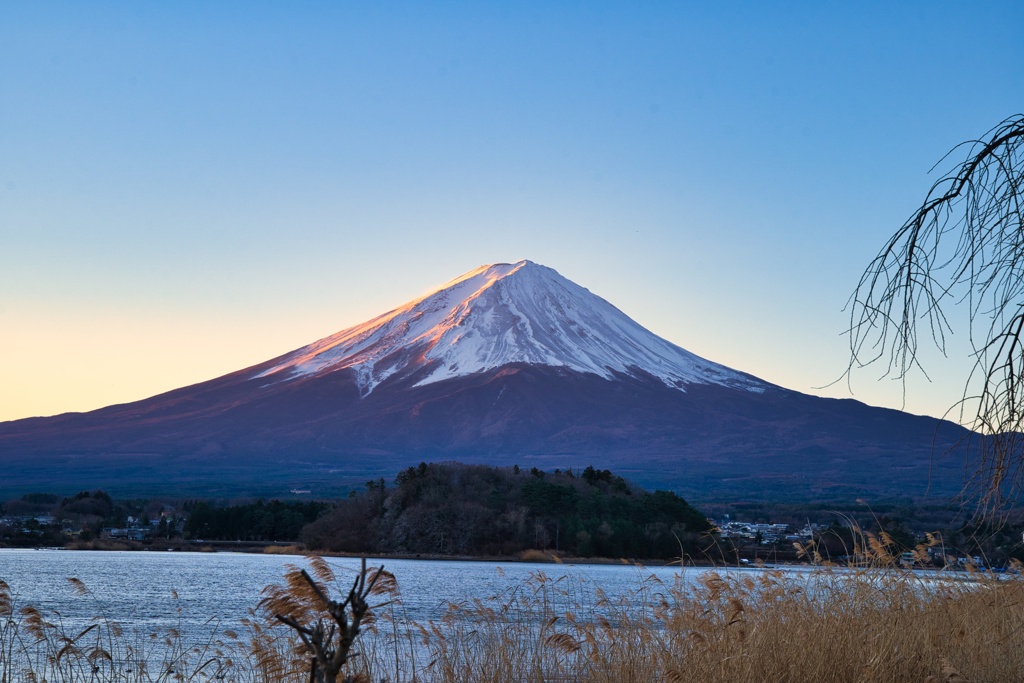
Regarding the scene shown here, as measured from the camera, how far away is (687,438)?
648ft

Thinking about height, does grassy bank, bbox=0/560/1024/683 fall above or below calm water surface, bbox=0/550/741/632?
above

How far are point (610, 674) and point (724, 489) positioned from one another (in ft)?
486

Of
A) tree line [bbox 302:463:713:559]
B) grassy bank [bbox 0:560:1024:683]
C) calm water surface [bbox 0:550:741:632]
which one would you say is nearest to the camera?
grassy bank [bbox 0:560:1024:683]

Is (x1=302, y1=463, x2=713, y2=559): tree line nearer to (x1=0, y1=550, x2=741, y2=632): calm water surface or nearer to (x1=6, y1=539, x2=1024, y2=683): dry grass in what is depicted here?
(x1=0, y1=550, x2=741, y2=632): calm water surface

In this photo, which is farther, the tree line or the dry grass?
the tree line

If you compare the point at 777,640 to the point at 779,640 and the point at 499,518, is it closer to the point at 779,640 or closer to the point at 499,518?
the point at 779,640

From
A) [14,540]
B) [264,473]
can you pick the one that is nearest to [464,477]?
[14,540]

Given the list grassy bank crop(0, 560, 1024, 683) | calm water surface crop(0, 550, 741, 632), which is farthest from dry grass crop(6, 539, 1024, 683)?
calm water surface crop(0, 550, 741, 632)

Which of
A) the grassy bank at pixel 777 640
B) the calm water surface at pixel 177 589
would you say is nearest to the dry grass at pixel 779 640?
the grassy bank at pixel 777 640

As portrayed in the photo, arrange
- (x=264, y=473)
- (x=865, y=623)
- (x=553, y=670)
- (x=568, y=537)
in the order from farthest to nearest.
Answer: (x=264, y=473) → (x=568, y=537) → (x=553, y=670) → (x=865, y=623)

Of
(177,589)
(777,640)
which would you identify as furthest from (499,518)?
(777,640)

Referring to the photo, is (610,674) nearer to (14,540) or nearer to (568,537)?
(568,537)

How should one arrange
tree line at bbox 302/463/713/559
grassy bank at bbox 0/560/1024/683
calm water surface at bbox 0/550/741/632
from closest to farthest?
grassy bank at bbox 0/560/1024/683 → calm water surface at bbox 0/550/741/632 → tree line at bbox 302/463/713/559

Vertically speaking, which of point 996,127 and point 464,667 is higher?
point 996,127
